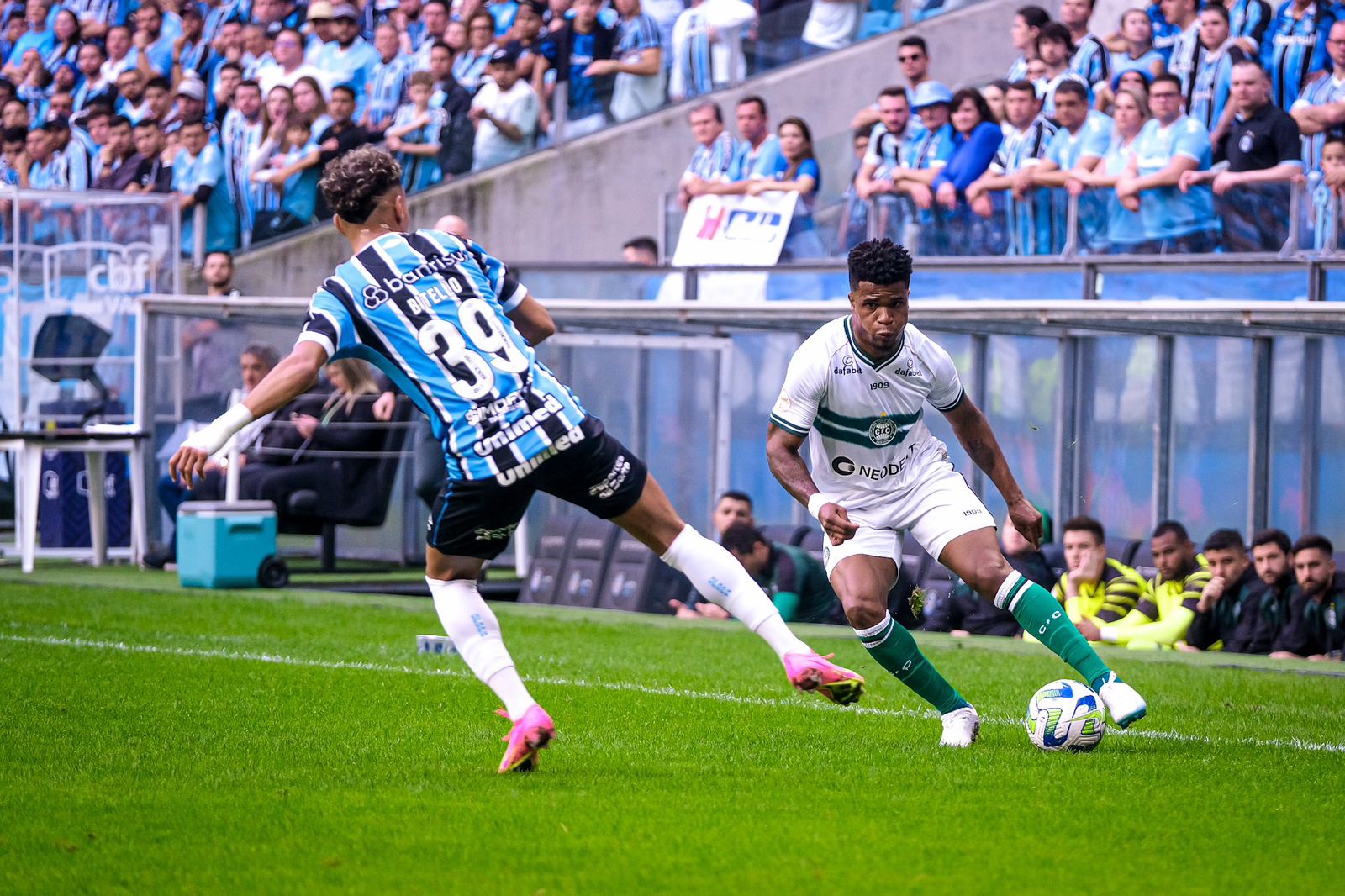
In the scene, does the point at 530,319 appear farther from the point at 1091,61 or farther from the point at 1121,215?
the point at 1091,61

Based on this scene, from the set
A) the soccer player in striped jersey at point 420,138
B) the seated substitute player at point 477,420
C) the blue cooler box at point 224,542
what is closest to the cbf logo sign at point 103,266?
the soccer player in striped jersey at point 420,138

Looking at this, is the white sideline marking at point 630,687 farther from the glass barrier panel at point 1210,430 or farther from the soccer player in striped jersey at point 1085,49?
the soccer player in striped jersey at point 1085,49

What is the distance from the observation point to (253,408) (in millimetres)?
5836

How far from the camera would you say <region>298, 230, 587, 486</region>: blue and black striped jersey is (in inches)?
243

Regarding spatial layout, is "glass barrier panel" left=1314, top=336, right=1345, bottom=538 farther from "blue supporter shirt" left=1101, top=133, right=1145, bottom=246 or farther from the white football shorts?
the white football shorts

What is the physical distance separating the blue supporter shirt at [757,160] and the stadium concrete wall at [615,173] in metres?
2.05

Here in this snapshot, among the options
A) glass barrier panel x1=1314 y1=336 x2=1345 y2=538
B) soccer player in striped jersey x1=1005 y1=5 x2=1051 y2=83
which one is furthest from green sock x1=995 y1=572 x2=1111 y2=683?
soccer player in striped jersey x1=1005 y1=5 x2=1051 y2=83

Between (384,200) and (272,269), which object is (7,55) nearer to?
(272,269)

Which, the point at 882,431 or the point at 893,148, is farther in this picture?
the point at 893,148

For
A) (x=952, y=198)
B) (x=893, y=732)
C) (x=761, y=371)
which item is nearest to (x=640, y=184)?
(x=761, y=371)

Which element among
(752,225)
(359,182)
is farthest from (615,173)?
(359,182)

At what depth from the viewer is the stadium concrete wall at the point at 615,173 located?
58.4 feet

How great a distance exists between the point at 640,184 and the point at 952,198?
615 centimetres

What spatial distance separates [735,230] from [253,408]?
9767mm
